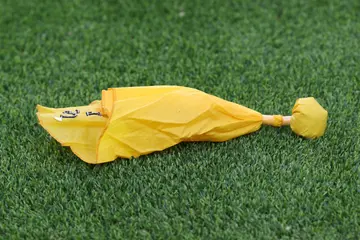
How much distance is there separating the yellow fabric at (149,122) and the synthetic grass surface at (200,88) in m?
0.06

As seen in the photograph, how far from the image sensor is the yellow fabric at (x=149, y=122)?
2.12 metres

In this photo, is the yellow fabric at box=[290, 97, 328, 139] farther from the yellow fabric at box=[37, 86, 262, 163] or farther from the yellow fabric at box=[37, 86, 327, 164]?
the yellow fabric at box=[37, 86, 262, 163]

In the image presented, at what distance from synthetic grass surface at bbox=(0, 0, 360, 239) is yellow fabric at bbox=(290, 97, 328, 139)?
0.14 ft

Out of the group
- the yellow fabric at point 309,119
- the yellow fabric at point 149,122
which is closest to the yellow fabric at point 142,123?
the yellow fabric at point 149,122

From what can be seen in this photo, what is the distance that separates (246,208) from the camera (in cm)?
195

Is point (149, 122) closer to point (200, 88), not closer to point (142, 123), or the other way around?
point (142, 123)

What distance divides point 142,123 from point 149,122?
25mm

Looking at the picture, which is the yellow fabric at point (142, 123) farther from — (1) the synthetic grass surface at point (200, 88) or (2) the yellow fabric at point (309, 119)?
(2) the yellow fabric at point (309, 119)

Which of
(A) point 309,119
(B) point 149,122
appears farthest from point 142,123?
(A) point 309,119

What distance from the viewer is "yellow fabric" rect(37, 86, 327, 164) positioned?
2121 mm

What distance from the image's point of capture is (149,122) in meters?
2.12

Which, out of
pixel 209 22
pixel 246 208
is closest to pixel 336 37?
pixel 209 22

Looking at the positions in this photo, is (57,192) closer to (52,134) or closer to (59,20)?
(52,134)

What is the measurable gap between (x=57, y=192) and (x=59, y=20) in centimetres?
146
